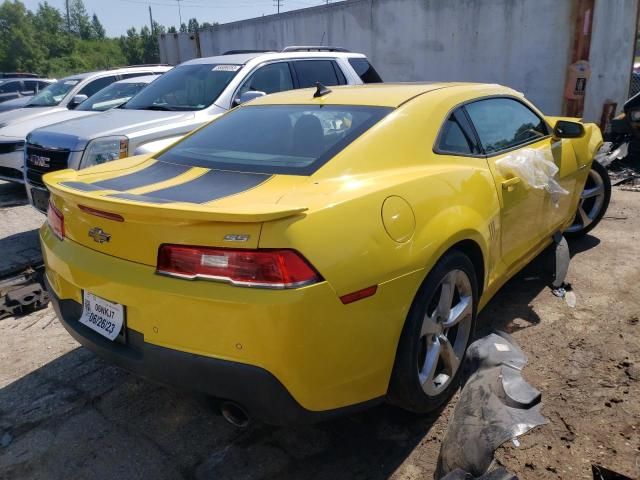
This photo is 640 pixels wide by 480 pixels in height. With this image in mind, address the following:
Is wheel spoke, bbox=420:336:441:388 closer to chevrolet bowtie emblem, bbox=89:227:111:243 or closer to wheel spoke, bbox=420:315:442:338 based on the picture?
wheel spoke, bbox=420:315:442:338

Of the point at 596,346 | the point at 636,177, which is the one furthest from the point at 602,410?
the point at 636,177

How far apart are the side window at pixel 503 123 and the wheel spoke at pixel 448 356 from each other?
1.22 metres

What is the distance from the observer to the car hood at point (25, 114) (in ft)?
27.6

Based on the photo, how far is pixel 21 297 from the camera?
415 cm

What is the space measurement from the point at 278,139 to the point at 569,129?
232 cm

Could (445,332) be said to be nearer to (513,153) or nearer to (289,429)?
(289,429)

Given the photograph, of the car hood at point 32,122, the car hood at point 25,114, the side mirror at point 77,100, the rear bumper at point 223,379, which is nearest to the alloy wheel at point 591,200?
the rear bumper at point 223,379

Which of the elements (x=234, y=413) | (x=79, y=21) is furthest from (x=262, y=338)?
(x=79, y=21)

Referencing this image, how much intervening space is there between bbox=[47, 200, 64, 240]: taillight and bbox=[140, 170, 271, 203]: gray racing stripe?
0.61 m

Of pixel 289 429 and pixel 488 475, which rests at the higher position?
pixel 488 475

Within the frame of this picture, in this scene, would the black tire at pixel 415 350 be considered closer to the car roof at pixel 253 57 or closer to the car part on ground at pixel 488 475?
the car part on ground at pixel 488 475

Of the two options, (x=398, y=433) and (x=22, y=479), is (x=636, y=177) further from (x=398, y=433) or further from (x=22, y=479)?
(x=22, y=479)

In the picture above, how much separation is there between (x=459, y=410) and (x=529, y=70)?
35.0ft

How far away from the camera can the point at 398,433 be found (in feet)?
8.70
